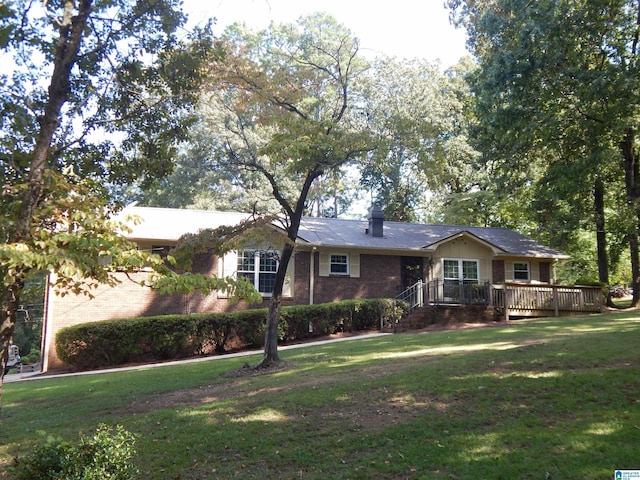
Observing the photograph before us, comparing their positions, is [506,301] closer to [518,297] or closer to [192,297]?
[518,297]

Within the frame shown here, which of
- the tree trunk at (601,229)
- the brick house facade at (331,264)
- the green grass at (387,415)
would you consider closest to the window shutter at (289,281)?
the brick house facade at (331,264)

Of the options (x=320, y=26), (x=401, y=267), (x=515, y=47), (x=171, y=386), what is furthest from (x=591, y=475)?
(x=320, y=26)

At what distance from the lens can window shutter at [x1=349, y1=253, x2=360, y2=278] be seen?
20.8m

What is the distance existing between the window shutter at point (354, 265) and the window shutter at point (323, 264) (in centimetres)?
101

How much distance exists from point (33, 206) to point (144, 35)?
413cm

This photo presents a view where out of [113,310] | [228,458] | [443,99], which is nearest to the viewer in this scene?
[228,458]

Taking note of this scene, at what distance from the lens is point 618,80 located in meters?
13.5

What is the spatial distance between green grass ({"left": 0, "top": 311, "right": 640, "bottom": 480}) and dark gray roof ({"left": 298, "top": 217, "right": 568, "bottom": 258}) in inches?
393

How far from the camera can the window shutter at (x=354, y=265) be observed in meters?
20.8

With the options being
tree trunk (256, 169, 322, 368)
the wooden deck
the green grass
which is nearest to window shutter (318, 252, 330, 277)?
the wooden deck

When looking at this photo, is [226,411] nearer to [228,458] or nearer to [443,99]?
[228,458]

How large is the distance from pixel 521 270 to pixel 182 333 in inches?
613

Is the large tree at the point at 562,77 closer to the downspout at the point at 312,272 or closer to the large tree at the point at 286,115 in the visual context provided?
the large tree at the point at 286,115

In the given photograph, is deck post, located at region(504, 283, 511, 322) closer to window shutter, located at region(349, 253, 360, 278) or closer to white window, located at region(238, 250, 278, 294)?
window shutter, located at region(349, 253, 360, 278)
